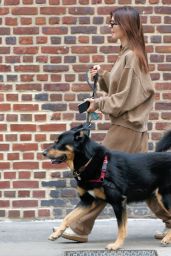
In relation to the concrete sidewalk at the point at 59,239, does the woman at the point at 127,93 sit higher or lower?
higher

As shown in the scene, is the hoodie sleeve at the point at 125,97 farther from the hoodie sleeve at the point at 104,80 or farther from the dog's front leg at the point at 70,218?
the dog's front leg at the point at 70,218

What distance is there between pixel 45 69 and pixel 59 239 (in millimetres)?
1834

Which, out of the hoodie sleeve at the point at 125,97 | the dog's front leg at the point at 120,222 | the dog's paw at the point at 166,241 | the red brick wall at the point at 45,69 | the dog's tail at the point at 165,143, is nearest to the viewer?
the dog's front leg at the point at 120,222

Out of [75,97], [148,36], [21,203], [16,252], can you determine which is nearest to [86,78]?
[75,97]

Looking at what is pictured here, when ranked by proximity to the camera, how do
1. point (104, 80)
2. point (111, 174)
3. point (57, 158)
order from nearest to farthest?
point (57, 158), point (111, 174), point (104, 80)

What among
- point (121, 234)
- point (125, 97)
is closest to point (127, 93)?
point (125, 97)

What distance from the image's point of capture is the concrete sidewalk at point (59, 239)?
6359mm

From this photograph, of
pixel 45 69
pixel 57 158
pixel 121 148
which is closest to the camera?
pixel 57 158

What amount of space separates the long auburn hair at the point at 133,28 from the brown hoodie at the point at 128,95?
0.05 meters

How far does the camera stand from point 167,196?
20.9 feet

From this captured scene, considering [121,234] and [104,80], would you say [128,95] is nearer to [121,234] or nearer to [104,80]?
[104,80]

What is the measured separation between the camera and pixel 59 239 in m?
6.81

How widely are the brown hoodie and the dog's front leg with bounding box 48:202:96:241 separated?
0.81m

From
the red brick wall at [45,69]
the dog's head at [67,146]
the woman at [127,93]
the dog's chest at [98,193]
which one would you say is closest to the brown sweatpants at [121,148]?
the woman at [127,93]
